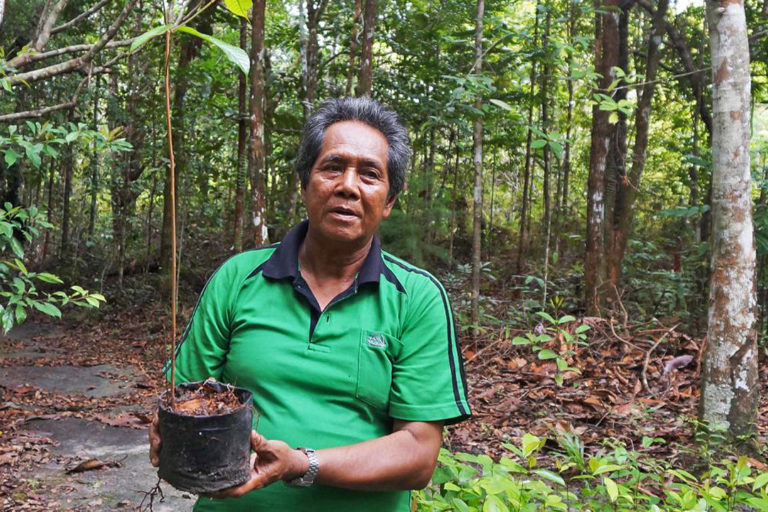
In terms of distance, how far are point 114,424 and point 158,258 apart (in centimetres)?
892

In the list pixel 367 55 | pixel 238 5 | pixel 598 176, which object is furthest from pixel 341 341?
pixel 598 176

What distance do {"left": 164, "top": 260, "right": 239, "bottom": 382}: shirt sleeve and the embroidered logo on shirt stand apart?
0.42 meters

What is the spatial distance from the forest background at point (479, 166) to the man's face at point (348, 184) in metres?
0.64

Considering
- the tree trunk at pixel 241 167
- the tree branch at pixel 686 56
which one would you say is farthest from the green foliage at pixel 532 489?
the tree branch at pixel 686 56

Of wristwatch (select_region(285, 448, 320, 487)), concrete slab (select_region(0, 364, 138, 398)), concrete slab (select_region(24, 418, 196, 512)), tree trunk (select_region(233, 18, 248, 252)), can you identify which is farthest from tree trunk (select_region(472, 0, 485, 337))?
wristwatch (select_region(285, 448, 320, 487))

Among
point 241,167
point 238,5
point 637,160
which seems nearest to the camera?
point 238,5

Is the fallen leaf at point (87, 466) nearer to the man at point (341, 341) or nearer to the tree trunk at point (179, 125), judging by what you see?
the man at point (341, 341)

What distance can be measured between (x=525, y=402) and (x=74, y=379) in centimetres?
550

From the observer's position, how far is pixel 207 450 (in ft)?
4.93

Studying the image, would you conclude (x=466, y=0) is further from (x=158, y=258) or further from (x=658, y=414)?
(x=158, y=258)

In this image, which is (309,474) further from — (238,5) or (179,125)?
(179,125)

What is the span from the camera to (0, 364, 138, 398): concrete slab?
303 inches

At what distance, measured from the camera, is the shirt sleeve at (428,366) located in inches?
73.7

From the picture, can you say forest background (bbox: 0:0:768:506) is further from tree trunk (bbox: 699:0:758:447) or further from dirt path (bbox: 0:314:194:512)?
dirt path (bbox: 0:314:194:512)
